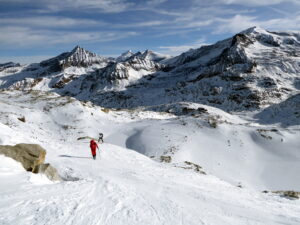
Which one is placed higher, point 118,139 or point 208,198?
point 208,198

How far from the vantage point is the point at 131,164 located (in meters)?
17.2

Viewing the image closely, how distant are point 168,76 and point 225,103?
82003mm

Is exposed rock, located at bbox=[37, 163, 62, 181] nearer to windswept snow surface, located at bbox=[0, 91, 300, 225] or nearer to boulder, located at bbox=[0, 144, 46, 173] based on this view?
boulder, located at bbox=[0, 144, 46, 173]

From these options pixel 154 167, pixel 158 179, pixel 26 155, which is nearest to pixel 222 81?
pixel 154 167

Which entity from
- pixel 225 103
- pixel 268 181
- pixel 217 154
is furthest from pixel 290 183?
pixel 225 103

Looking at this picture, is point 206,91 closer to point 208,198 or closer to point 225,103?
point 225,103

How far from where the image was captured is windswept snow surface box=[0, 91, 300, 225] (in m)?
8.16

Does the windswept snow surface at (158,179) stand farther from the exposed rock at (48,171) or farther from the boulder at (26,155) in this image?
the boulder at (26,155)

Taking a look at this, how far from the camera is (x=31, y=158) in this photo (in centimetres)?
1238

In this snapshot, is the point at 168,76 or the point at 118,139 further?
the point at 168,76

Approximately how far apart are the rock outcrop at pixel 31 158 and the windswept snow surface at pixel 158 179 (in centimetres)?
61

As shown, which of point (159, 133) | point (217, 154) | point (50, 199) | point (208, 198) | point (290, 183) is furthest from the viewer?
point (159, 133)

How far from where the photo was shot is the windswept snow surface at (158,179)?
8164 millimetres

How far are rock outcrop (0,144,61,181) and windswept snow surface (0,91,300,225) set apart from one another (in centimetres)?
61
